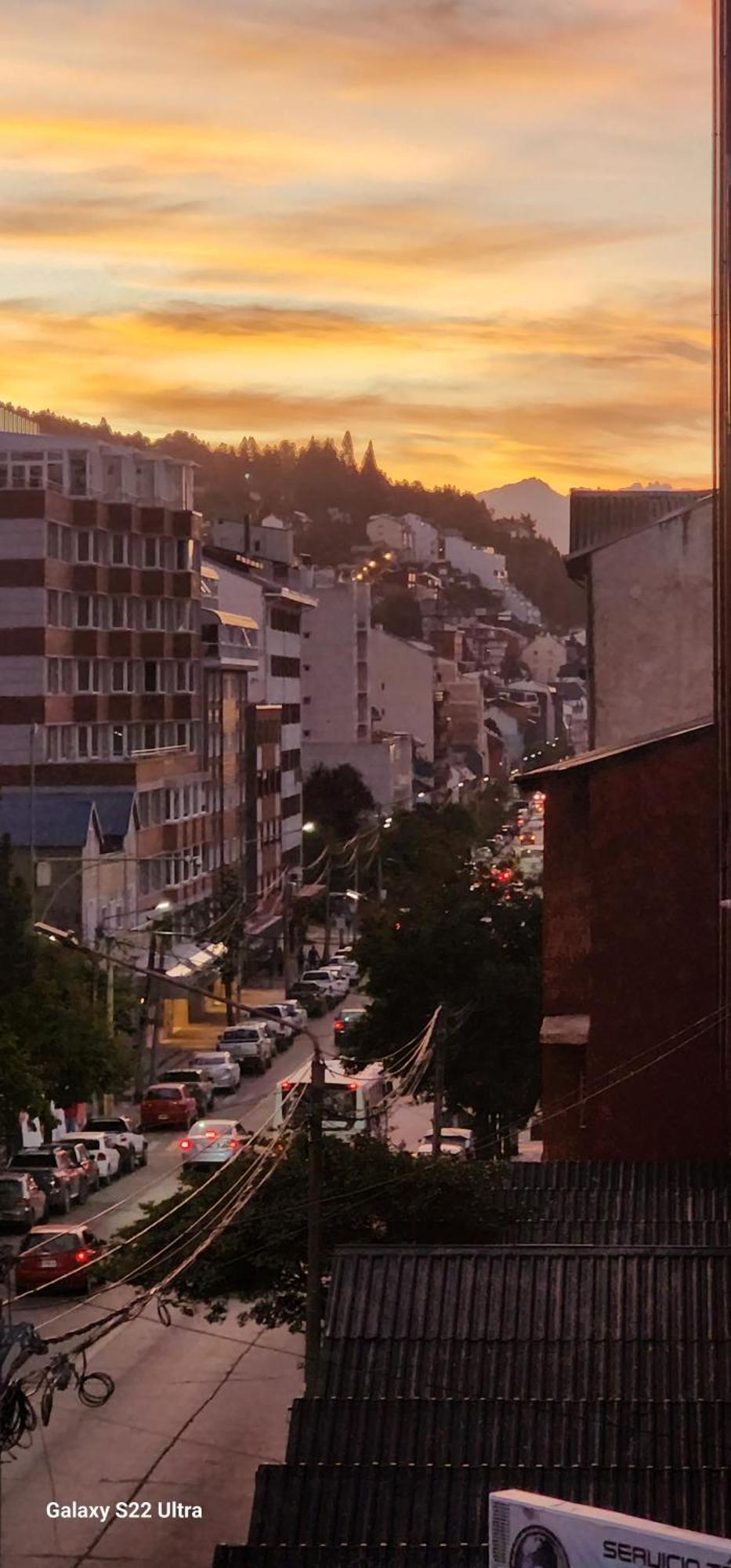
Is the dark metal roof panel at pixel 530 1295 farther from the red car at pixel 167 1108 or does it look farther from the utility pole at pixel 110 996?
the red car at pixel 167 1108

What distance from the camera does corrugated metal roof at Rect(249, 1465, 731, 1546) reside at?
1653 cm

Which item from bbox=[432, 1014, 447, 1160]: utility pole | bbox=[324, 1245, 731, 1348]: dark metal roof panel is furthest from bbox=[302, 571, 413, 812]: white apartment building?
bbox=[324, 1245, 731, 1348]: dark metal roof panel

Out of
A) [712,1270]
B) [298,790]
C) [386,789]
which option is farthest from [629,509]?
[386,789]

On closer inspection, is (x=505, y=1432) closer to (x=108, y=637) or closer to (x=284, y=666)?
(x=108, y=637)

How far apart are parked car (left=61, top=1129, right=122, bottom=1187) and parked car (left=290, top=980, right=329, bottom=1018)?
2780cm

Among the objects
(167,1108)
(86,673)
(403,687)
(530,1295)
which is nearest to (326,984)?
(86,673)

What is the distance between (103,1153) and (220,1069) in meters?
14.6

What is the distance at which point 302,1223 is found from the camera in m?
26.4

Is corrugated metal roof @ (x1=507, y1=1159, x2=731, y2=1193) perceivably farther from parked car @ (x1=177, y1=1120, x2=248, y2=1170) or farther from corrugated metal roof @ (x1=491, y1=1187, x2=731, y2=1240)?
parked car @ (x1=177, y1=1120, x2=248, y2=1170)

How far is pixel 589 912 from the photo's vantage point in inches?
1346

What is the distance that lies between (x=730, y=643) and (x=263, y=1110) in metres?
28.3

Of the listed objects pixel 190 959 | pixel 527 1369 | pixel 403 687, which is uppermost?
pixel 403 687

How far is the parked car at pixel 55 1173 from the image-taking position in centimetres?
4412

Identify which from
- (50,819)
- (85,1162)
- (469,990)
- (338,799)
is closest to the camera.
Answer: (85,1162)
